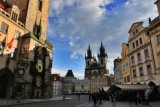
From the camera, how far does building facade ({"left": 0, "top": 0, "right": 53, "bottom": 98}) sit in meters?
30.6

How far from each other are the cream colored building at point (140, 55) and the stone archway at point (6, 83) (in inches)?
1003

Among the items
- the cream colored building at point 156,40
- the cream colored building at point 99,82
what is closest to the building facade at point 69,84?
the cream colored building at point 99,82

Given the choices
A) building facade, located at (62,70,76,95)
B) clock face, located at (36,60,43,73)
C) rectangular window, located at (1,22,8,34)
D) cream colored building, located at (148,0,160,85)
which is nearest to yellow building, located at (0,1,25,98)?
rectangular window, located at (1,22,8,34)

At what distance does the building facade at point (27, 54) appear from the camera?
1205 inches

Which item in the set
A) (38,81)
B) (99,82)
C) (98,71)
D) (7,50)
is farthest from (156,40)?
(98,71)

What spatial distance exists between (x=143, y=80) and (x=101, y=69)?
12339 cm

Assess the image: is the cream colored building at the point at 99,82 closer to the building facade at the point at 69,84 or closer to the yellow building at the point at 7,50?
the building facade at the point at 69,84

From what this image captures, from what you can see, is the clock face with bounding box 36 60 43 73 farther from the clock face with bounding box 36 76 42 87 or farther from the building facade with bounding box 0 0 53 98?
the clock face with bounding box 36 76 42 87

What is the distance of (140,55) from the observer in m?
32.4

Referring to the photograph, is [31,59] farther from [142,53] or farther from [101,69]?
[101,69]

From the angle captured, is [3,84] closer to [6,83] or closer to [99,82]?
[6,83]

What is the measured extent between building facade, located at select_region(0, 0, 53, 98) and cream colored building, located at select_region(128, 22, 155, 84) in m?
20.9

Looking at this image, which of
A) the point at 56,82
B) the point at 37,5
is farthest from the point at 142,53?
the point at 56,82

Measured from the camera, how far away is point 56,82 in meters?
125
